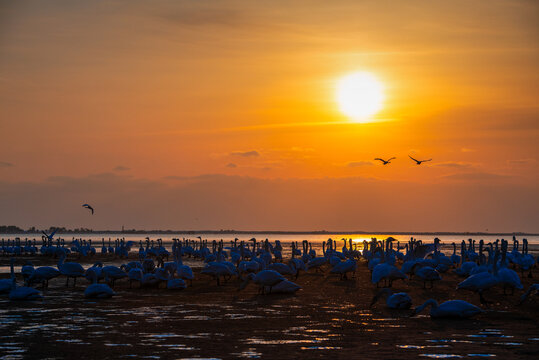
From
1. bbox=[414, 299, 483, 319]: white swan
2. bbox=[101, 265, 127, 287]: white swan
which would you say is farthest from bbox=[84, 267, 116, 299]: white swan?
bbox=[414, 299, 483, 319]: white swan

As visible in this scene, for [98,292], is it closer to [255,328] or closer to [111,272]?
[111,272]

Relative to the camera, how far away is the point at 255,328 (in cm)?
1811

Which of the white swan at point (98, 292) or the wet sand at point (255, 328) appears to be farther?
the white swan at point (98, 292)

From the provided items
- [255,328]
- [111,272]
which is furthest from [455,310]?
[111,272]

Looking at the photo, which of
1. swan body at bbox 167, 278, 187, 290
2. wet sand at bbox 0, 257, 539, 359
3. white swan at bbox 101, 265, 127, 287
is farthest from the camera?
white swan at bbox 101, 265, 127, 287

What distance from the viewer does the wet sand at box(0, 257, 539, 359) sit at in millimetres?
14852

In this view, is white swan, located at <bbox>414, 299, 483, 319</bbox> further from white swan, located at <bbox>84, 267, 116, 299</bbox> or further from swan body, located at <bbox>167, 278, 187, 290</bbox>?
swan body, located at <bbox>167, 278, 187, 290</bbox>

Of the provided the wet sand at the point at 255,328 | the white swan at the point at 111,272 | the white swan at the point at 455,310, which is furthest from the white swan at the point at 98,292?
the white swan at the point at 455,310

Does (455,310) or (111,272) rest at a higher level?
(111,272)

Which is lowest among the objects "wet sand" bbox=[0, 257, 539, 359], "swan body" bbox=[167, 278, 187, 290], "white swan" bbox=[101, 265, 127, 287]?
"wet sand" bbox=[0, 257, 539, 359]

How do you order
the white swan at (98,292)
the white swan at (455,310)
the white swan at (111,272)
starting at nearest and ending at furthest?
the white swan at (455,310)
the white swan at (98,292)
the white swan at (111,272)

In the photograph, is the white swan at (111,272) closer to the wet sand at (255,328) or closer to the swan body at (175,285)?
the swan body at (175,285)

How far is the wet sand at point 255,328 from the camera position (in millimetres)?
14852

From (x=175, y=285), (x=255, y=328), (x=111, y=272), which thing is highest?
(x=111, y=272)
